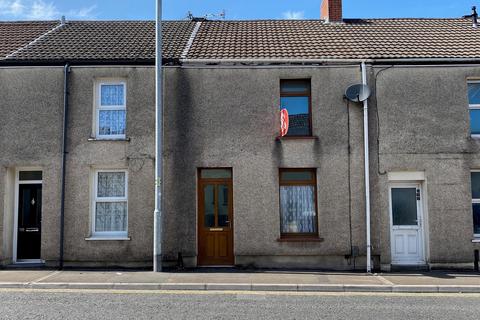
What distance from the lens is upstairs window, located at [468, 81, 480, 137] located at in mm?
12281

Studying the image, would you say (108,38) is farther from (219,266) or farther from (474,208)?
(474,208)

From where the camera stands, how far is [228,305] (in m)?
7.96

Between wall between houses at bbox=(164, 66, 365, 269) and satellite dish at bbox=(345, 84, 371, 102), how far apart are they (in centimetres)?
27

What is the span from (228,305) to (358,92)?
686 cm

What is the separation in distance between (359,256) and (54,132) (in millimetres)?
8831

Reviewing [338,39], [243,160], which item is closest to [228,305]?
[243,160]

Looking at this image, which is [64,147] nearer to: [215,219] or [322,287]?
[215,219]

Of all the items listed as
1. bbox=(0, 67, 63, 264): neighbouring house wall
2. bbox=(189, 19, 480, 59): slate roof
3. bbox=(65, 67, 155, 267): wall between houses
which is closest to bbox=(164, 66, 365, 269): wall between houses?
bbox=(65, 67, 155, 267): wall between houses

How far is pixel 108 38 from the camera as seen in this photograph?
1416 centimetres

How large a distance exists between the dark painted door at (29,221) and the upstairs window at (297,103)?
7267 millimetres

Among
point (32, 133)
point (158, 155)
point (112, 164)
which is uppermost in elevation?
point (32, 133)

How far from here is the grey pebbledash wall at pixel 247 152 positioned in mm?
11742

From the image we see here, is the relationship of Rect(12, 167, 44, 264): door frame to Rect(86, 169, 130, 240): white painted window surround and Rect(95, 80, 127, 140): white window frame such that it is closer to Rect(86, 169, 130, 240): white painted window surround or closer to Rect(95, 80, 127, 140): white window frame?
Rect(86, 169, 130, 240): white painted window surround

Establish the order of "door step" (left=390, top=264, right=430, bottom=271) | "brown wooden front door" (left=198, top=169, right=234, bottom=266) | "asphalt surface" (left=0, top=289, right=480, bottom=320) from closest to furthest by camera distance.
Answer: "asphalt surface" (left=0, top=289, right=480, bottom=320), "door step" (left=390, top=264, right=430, bottom=271), "brown wooden front door" (left=198, top=169, right=234, bottom=266)
